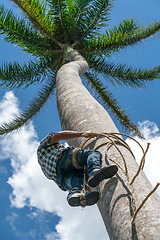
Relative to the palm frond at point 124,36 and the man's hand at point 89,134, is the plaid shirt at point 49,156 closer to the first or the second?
the man's hand at point 89,134

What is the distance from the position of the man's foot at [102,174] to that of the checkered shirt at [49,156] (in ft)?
2.65

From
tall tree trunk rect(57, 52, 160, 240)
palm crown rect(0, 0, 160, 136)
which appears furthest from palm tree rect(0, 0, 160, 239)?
tall tree trunk rect(57, 52, 160, 240)

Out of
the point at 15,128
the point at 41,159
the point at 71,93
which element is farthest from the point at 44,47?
the point at 41,159

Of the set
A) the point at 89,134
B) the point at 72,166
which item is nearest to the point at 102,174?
the point at 89,134

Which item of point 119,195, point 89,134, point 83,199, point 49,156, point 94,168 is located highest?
point 49,156

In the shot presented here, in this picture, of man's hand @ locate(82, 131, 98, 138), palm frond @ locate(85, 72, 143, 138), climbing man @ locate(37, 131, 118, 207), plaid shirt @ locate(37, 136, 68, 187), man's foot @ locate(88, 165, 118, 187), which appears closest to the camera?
man's foot @ locate(88, 165, 118, 187)

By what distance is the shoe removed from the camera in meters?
1.77

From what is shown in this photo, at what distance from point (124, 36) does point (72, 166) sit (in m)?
6.18

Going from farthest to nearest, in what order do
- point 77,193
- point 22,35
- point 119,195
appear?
1. point 22,35
2. point 77,193
3. point 119,195

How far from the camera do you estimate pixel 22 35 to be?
711 cm

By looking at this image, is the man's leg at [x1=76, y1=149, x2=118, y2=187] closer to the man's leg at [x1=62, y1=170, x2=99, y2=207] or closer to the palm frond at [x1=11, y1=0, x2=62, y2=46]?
the man's leg at [x1=62, y1=170, x2=99, y2=207]

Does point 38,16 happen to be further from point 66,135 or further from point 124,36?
point 66,135

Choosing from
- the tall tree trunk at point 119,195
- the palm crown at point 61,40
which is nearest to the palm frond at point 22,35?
the palm crown at point 61,40

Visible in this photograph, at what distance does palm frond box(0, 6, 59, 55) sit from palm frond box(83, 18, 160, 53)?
5.50 ft
